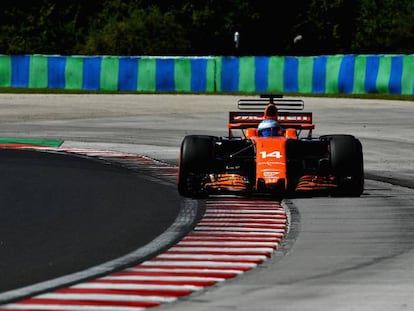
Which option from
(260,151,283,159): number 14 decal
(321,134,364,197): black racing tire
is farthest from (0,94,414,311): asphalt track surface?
(260,151,283,159): number 14 decal

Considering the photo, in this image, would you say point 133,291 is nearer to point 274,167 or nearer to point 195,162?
point 274,167

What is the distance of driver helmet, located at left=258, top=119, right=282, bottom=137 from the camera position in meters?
17.7

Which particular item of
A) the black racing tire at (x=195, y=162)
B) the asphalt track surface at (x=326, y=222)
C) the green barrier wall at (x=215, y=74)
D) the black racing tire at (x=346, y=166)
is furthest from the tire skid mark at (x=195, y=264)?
the green barrier wall at (x=215, y=74)

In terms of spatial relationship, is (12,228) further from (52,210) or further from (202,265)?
(202,265)

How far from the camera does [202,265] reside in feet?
38.6

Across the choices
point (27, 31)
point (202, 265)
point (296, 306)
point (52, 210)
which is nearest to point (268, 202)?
point (52, 210)

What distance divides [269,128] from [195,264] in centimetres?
605

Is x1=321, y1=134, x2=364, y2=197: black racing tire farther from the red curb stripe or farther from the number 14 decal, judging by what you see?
the red curb stripe

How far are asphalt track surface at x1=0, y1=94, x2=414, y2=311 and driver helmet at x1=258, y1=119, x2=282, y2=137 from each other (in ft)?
4.02

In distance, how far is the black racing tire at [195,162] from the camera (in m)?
16.9

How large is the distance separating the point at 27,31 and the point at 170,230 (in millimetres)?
66670

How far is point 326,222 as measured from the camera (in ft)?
48.4

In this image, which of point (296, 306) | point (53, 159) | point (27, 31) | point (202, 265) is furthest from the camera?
point (27, 31)

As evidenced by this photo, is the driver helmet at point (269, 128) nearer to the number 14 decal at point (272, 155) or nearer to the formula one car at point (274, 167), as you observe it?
the formula one car at point (274, 167)
